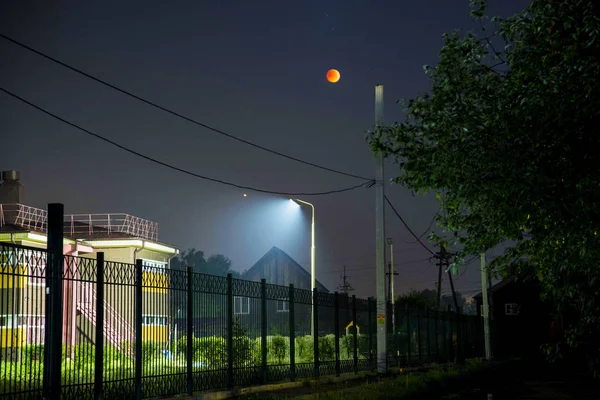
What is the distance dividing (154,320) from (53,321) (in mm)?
3024

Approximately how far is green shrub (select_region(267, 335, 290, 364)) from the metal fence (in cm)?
4

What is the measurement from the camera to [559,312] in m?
12.4

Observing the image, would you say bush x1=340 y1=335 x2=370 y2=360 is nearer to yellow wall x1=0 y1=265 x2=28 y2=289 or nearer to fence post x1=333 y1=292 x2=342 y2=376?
fence post x1=333 y1=292 x2=342 y2=376

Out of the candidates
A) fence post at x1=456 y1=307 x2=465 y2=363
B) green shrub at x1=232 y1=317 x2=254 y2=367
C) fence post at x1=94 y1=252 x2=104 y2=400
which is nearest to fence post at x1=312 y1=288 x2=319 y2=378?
green shrub at x1=232 y1=317 x2=254 y2=367

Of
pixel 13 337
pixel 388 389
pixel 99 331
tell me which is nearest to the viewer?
pixel 13 337

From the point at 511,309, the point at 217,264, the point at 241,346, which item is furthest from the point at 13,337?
the point at 217,264

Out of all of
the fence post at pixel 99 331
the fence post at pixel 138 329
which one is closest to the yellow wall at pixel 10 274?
the fence post at pixel 99 331

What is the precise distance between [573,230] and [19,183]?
35.3 metres

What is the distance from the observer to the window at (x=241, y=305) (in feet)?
57.1

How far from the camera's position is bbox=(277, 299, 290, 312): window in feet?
64.8

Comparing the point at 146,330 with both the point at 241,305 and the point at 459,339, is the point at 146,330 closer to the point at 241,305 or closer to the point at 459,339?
the point at 241,305

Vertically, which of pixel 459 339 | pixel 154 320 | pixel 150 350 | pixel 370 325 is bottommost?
pixel 459 339

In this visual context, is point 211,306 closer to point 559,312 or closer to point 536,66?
point 559,312

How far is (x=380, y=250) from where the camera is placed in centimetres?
2362
